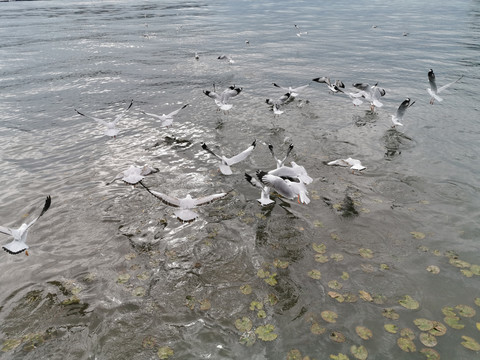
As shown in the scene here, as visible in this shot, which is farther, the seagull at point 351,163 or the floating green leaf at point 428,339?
the seagull at point 351,163

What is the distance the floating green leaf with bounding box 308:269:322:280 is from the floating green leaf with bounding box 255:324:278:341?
1.52m

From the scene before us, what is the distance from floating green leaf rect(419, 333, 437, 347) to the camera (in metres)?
5.08

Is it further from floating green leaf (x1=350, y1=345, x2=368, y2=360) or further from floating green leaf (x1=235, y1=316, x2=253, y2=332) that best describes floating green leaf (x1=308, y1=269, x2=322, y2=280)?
floating green leaf (x1=235, y1=316, x2=253, y2=332)

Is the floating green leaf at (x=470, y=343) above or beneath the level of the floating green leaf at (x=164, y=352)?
above

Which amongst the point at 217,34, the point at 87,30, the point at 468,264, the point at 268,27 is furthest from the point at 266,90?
the point at 87,30

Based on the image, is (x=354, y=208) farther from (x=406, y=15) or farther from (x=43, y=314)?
(x=406, y=15)

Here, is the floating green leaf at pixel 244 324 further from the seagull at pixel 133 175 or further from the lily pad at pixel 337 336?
the seagull at pixel 133 175

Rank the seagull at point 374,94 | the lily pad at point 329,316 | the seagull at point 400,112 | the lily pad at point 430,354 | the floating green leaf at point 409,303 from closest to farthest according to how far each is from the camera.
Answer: the lily pad at point 430,354, the lily pad at point 329,316, the floating green leaf at point 409,303, the seagull at point 400,112, the seagull at point 374,94

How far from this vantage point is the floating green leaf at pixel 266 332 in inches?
207

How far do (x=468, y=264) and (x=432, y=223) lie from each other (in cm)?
139

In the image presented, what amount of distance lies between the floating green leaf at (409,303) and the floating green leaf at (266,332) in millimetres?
2620

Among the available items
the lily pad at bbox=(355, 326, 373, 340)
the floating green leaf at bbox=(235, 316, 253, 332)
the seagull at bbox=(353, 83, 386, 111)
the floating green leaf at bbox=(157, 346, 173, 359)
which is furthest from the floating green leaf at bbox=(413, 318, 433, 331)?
the seagull at bbox=(353, 83, 386, 111)

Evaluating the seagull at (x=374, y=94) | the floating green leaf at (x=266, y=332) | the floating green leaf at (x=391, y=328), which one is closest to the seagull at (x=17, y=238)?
the floating green leaf at (x=266, y=332)

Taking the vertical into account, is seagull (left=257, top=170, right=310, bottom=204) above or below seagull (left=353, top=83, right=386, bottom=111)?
below
